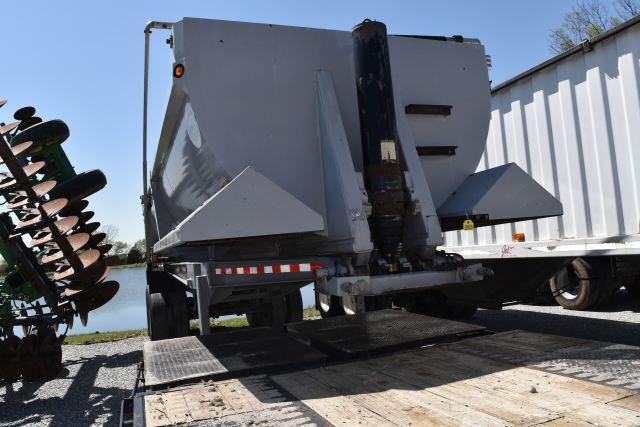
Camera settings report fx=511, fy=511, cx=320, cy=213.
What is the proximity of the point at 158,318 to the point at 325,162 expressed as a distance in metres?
3.16

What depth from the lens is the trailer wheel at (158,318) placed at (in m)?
5.95

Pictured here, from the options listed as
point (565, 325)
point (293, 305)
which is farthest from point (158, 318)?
point (565, 325)

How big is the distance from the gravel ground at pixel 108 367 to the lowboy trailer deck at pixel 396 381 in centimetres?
144

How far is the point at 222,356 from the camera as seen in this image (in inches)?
136

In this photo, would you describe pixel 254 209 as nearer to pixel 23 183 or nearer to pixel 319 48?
pixel 319 48

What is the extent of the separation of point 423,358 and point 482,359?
0.35 meters

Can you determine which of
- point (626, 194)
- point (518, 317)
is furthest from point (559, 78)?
point (518, 317)

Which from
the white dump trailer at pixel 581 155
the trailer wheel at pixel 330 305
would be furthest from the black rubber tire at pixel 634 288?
the trailer wheel at pixel 330 305

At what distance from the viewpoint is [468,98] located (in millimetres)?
5070

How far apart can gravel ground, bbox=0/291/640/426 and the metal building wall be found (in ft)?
3.99

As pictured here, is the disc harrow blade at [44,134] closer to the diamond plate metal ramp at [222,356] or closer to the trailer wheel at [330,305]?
the diamond plate metal ramp at [222,356]

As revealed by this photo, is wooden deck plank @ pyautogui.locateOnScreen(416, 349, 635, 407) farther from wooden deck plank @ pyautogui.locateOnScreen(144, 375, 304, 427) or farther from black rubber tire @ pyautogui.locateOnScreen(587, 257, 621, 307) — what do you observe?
black rubber tire @ pyautogui.locateOnScreen(587, 257, 621, 307)

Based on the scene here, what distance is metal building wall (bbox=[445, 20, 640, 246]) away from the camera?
5.68 meters

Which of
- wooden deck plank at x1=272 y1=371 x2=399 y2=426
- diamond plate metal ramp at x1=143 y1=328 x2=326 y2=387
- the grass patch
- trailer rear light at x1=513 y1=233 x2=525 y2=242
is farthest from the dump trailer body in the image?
the grass patch
